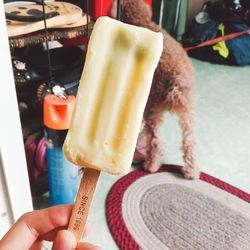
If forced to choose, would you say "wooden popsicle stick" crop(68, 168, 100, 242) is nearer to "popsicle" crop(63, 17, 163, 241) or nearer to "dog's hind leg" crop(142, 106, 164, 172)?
"popsicle" crop(63, 17, 163, 241)

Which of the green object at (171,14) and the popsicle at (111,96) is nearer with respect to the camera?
the popsicle at (111,96)

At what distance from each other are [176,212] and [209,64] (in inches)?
64.6

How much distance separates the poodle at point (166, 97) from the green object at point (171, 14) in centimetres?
100

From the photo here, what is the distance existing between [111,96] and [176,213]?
933 millimetres

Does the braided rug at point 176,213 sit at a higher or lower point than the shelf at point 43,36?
lower

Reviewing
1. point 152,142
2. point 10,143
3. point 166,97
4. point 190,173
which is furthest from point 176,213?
point 10,143

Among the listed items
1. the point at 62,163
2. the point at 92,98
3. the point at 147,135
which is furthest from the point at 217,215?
the point at 92,98

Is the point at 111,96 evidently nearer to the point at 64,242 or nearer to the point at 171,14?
the point at 64,242

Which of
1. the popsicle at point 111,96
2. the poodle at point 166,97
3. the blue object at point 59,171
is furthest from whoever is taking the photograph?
the poodle at point 166,97

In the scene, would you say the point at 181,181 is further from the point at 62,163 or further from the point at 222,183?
the point at 62,163

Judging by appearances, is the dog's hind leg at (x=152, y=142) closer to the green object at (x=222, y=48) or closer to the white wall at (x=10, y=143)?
the white wall at (x=10, y=143)

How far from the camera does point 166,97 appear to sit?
1.36 meters

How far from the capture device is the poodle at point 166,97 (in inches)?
52.5

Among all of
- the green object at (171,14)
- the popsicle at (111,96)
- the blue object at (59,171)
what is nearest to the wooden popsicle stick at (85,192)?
the popsicle at (111,96)
